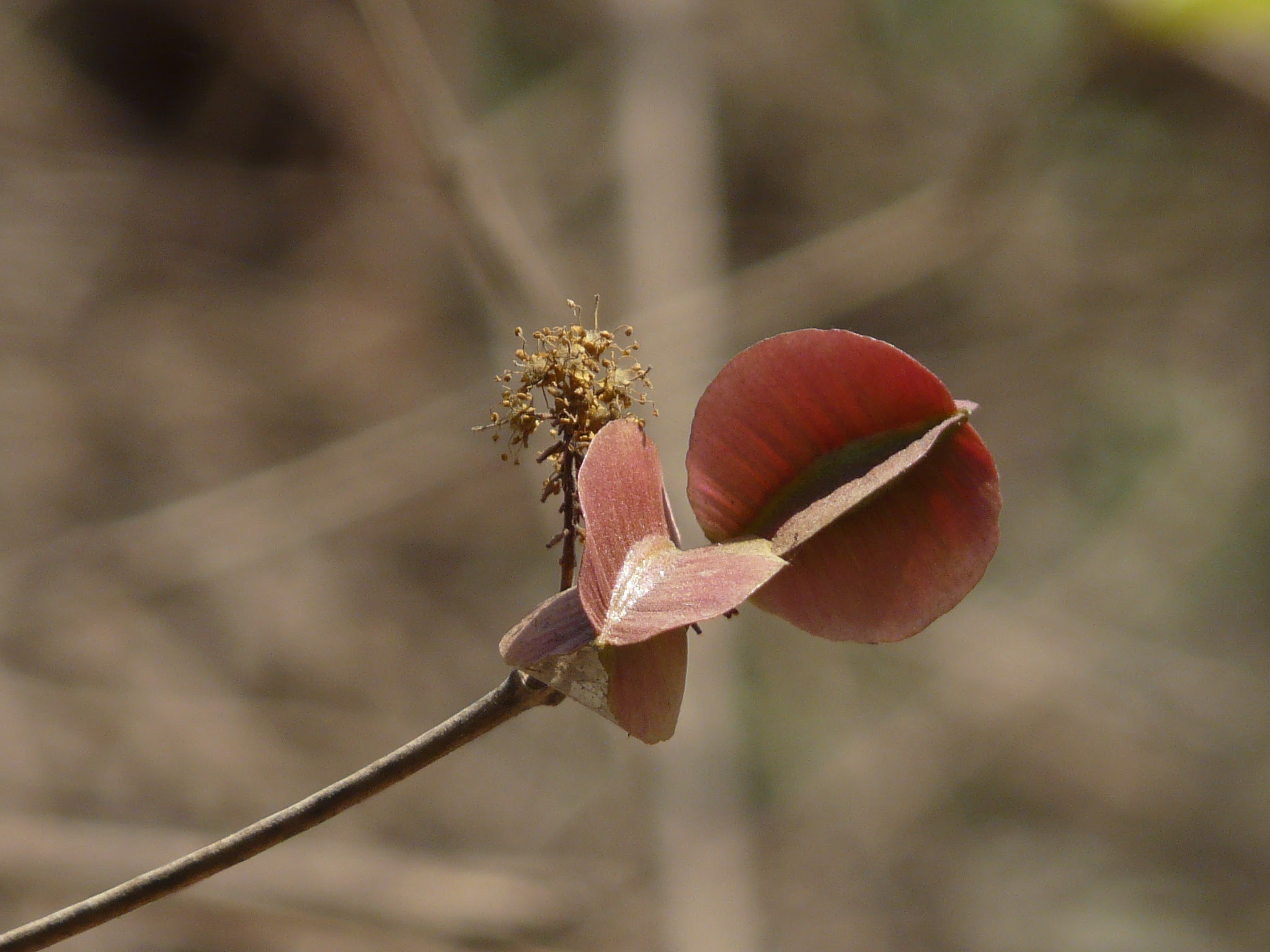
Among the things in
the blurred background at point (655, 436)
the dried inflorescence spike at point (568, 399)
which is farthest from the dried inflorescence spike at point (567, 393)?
the blurred background at point (655, 436)

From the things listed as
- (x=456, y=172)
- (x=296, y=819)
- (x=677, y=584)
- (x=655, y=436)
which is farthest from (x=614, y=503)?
(x=655, y=436)

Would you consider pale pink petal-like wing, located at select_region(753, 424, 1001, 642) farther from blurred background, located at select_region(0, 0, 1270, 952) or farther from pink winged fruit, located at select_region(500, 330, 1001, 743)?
blurred background, located at select_region(0, 0, 1270, 952)

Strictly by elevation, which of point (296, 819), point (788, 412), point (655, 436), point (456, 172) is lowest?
point (296, 819)

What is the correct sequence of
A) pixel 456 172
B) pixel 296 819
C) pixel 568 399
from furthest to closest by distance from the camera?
1. pixel 456 172
2. pixel 568 399
3. pixel 296 819

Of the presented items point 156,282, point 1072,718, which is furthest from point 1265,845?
point 156,282

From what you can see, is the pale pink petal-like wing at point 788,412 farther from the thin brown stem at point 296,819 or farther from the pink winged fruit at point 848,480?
the thin brown stem at point 296,819

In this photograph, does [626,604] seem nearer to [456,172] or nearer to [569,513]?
[569,513]

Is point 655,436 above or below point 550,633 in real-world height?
above
